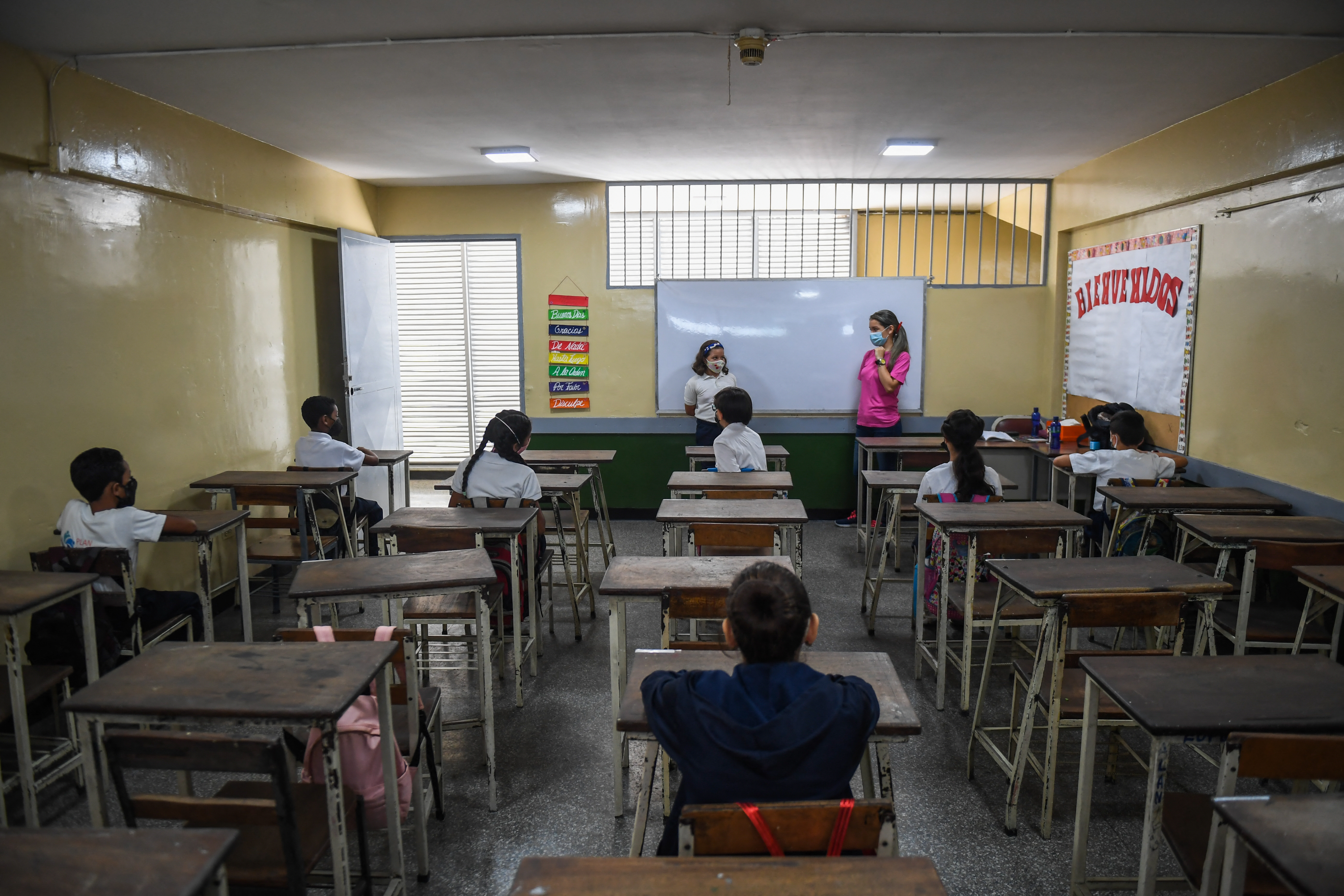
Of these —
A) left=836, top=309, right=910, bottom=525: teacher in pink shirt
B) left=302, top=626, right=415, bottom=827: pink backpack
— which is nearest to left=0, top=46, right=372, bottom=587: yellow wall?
left=302, top=626, right=415, bottom=827: pink backpack

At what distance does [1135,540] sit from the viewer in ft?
12.9

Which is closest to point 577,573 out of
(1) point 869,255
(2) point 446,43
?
(2) point 446,43

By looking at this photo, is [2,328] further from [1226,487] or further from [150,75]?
[1226,487]

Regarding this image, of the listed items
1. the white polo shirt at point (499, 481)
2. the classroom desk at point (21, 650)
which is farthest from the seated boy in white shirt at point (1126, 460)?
the classroom desk at point (21, 650)

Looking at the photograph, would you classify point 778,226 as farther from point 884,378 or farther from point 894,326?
point 884,378

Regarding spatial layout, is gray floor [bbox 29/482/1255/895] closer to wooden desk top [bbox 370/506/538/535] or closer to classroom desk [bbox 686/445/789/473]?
wooden desk top [bbox 370/506/538/535]

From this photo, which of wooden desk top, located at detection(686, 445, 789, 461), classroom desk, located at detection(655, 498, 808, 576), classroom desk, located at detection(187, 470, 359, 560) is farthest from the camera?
wooden desk top, located at detection(686, 445, 789, 461)

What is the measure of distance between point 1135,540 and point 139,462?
4705mm

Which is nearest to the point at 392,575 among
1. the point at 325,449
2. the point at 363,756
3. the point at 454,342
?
the point at 363,756

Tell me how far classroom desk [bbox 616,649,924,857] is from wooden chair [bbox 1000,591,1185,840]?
0.43 meters

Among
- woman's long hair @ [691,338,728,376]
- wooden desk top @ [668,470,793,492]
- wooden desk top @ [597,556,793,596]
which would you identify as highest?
woman's long hair @ [691,338,728,376]

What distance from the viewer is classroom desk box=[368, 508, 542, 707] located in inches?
124

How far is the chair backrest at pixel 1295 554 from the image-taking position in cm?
294

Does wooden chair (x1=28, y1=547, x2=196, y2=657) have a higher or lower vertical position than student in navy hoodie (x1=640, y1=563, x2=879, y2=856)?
lower
